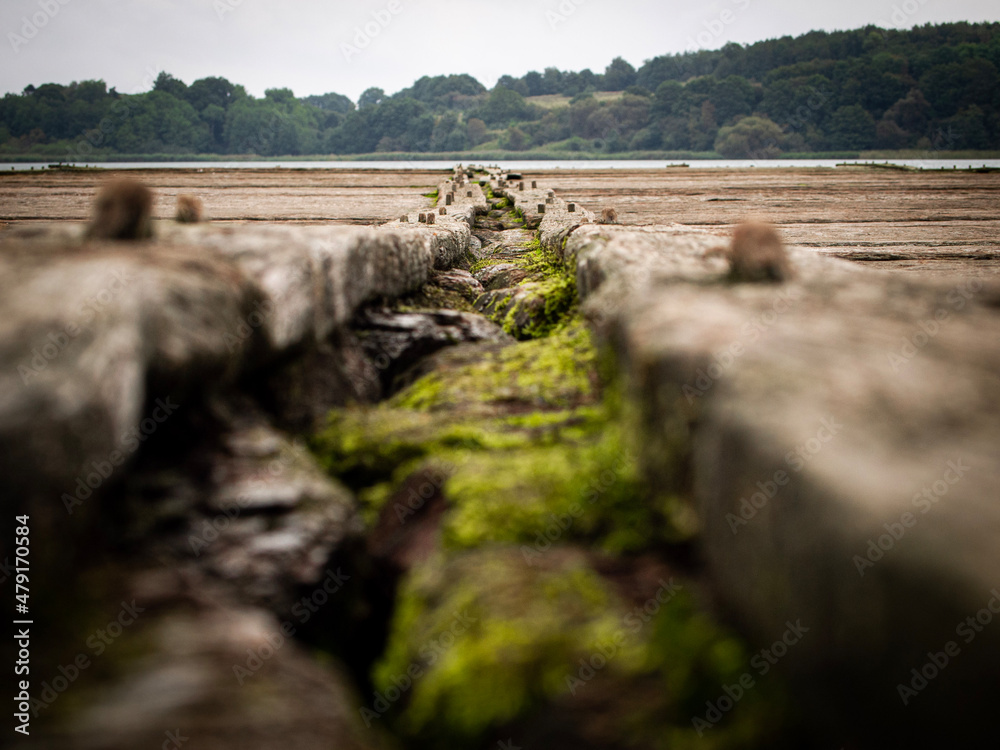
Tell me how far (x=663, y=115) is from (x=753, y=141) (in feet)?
64.9

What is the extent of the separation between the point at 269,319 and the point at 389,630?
96 centimetres

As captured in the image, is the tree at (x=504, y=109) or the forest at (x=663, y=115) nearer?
the forest at (x=663, y=115)

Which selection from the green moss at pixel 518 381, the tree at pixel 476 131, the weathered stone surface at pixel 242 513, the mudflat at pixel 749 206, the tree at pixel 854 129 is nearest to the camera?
the weathered stone surface at pixel 242 513

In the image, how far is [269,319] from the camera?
1870 mm

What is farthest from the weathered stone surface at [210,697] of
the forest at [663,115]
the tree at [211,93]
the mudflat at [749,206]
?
the tree at [211,93]

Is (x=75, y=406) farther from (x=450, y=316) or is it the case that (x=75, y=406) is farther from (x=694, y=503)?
(x=450, y=316)

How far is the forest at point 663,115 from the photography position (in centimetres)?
6800

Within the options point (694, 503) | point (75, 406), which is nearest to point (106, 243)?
point (75, 406)

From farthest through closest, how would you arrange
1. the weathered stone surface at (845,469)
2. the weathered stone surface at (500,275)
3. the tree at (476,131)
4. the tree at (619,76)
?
the tree at (619,76) → the tree at (476,131) → the weathered stone surface at (500,275) → the weathered stone surface at (845,469)

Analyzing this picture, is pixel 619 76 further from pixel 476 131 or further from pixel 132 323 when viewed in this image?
pixel 132 323

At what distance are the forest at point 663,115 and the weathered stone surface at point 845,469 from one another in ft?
261

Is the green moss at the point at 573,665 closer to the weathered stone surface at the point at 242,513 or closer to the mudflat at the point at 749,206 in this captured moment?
the weathered stone surface at the point at 242,513

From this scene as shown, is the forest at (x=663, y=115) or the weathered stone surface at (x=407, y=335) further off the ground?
the forest at (x=663, y=115)

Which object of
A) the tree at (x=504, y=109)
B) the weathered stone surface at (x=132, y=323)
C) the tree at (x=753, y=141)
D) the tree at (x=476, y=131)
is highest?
the tree at (x=504, y=109)
